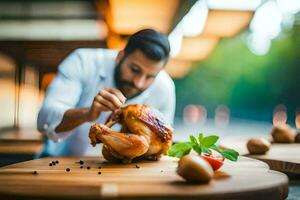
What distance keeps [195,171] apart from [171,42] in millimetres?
1853

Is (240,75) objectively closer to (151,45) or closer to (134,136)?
(151,45)

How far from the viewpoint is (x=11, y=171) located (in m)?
1.46

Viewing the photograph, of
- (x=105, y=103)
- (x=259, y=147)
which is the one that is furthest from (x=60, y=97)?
(x=259, y=147)

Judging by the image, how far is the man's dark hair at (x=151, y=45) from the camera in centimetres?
255

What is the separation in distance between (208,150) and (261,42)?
2.09m

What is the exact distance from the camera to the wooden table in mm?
1073

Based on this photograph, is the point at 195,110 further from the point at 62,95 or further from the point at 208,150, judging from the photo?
the point at 208,150

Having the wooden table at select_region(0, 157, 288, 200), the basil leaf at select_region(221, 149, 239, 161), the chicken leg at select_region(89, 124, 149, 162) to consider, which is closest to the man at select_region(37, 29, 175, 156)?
the chicken leg at select_region(89, 124, 149, 162)

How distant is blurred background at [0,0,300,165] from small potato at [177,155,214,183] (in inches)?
65.9

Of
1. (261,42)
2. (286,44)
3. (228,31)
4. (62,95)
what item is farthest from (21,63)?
(286,44)

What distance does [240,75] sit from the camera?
11.8ft

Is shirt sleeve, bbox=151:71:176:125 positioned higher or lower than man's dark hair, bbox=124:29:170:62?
lower

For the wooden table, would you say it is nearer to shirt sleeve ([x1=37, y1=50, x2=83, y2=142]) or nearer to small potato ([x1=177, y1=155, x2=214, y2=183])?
small potato ([x1=177, y1=155, x2=214, y2=183])

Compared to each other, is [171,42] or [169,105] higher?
[171,42]
